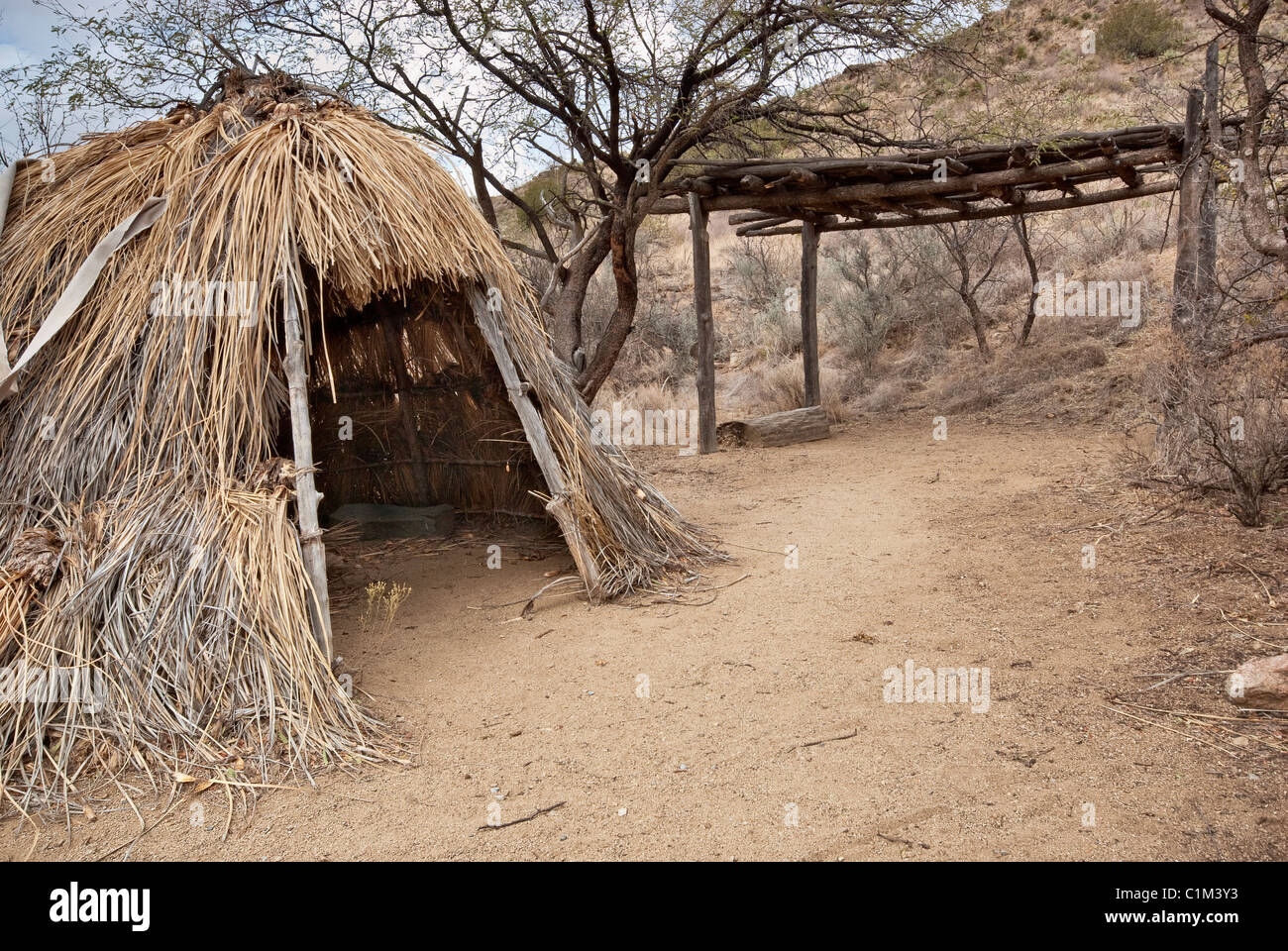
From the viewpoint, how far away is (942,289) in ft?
45.2

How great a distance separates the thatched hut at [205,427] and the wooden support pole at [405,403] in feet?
2.88

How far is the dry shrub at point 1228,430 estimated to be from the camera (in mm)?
4781

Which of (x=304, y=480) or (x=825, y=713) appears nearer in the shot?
(x=825, y=713)

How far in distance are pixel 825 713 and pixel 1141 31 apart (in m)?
21.6

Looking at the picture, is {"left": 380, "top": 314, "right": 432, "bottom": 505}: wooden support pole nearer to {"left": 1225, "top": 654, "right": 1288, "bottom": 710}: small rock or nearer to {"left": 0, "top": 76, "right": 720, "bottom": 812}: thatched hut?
{"left": 0, "top": 76, "right": 720, "bottom": 812}: thatched hut

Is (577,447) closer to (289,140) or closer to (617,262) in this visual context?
(289,140)

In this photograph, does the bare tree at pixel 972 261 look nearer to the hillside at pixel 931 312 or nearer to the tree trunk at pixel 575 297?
the hillside at pixel 931 312

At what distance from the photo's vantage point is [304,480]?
3.79 meters

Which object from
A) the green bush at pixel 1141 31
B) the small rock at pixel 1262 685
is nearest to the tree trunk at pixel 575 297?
the small rock at pixel 1262 685

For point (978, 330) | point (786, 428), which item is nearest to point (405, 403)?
point (786, 428)

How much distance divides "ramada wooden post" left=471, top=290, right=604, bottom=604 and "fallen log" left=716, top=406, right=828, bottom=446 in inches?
209

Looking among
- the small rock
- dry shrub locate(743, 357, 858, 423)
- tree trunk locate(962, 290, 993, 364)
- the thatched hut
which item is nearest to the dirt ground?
the small rock

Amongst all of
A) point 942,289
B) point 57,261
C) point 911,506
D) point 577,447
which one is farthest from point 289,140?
point 942,289

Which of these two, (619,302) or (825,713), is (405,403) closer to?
(619,302)
